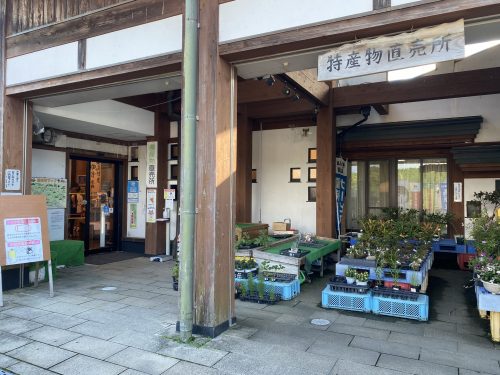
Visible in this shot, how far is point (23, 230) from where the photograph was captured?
629cm

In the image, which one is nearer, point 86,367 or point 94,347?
point 86,367

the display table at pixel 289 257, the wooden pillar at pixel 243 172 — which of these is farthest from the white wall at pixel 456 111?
the display table at pixel 289 257

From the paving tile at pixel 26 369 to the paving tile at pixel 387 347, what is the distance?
11.0 ft

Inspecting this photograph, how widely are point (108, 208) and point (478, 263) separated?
9.32 metres

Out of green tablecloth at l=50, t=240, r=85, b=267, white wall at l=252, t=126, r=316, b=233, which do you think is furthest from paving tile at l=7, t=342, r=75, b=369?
white wall at l=252, t=126, r=316, b=233

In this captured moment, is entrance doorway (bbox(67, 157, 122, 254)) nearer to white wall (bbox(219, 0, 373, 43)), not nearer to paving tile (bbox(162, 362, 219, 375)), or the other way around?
white wall (bbox(219, 0, 373, 43))

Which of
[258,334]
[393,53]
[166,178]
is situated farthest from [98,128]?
[393,53]

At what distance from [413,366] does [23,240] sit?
19.9 ft

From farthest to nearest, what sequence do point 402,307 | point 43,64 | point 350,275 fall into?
point 43,64, point 350,275, point 402,307

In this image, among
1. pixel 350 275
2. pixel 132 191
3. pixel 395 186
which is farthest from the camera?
pixel 132 191

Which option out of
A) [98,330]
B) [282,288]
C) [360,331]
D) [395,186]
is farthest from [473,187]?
[98,330]

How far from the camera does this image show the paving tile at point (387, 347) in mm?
4195

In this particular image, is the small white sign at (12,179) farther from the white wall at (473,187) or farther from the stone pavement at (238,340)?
the white wall at (473,187)

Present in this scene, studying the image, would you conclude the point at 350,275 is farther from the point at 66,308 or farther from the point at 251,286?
the point at 66,308
